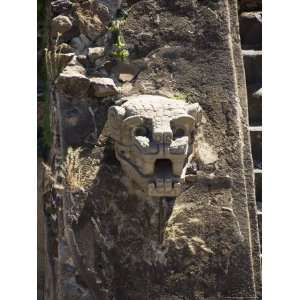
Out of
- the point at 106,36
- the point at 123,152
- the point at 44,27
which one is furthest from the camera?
the point at 44,27

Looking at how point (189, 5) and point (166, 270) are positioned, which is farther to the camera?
point (189, 5)

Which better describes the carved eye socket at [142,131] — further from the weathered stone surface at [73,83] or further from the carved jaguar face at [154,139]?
the weathered stone surface at [73,83]

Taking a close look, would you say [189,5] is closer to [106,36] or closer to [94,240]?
[106,36]

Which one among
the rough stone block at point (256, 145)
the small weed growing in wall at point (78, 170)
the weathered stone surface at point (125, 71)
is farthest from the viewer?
the rough stone block at point (256, 145)

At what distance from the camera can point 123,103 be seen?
11.1 ft

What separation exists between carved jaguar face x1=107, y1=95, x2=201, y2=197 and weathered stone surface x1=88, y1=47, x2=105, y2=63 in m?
0.39

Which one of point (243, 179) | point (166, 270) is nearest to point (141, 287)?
point (166, 270)

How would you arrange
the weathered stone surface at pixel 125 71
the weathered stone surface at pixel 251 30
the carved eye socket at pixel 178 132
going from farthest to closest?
the weathered stone surface at pixel 251 30 < the weathered stone surface at pixel 125 71 < the carved eye socket at pixel 178 132

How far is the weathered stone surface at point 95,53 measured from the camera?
11.6 feet

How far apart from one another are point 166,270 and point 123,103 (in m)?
0.93

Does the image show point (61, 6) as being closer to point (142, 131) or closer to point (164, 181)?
point (142, 131)

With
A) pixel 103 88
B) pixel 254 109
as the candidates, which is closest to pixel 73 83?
pixel 103 88

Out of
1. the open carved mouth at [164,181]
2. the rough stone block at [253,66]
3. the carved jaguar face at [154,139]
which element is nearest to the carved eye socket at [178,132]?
the carved jaguar face at [154,139]

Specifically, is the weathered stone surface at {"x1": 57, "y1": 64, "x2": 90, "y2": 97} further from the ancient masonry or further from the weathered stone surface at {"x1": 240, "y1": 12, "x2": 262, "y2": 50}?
the weathered stone surface at {"x1": 240, "y1": 12, "x2": 262, "y2": 50}
